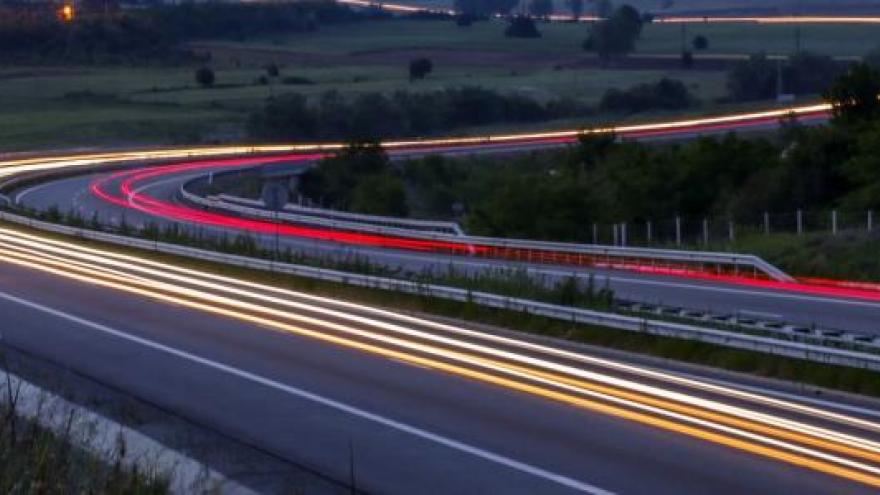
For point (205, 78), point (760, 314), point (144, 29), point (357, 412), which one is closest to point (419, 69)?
point (205, 78)

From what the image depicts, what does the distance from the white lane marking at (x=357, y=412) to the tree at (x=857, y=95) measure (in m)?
37.6

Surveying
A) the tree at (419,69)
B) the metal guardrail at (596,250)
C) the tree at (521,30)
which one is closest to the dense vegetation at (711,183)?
the metal guardrail at (596,250)

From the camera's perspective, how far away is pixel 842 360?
61.7 ft

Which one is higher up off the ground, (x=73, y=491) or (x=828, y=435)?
(x=73, y=491)

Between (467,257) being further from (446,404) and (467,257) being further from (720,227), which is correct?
(446,404)

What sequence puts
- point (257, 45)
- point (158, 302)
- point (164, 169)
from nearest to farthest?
1. point (158, 302)
2. point (164, 169)
3. point (257, 45)

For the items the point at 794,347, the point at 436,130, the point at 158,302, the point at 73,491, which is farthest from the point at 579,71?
the point at 73,491

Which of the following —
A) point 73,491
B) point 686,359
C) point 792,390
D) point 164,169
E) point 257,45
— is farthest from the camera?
point 257,45

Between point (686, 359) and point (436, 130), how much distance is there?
8658cm

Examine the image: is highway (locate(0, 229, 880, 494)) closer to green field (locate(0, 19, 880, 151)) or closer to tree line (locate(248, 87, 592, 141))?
tree line (locate(248, 87, 592, 141))

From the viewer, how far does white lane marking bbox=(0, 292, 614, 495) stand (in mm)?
14141

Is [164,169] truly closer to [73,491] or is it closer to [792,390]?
[792,390]

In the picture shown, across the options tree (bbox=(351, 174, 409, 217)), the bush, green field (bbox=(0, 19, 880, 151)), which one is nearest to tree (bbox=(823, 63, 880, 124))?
tree (bbox=(351, 174, 409, 217))

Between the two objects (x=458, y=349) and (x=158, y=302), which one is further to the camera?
(x=158, y=302)
